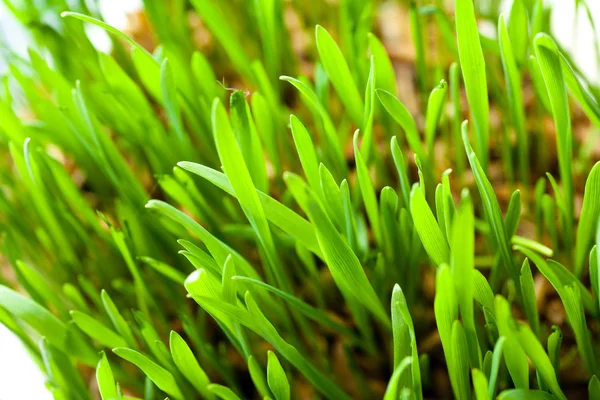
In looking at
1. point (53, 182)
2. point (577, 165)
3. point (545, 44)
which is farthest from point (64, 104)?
point (577, 165)

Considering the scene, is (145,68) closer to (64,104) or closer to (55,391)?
(64,104)

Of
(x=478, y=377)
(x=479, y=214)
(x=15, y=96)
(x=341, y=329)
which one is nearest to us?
(x=478, y=377)

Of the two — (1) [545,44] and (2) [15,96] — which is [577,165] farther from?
(2) [15,96]

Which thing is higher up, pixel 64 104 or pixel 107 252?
pixel 64 104

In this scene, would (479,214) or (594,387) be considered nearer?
(594,387)

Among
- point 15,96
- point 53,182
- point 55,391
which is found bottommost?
point 55,391

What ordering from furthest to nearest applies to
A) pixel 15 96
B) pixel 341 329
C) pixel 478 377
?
pixel 15 96 < pixel 341 329 < pixel 478 377
